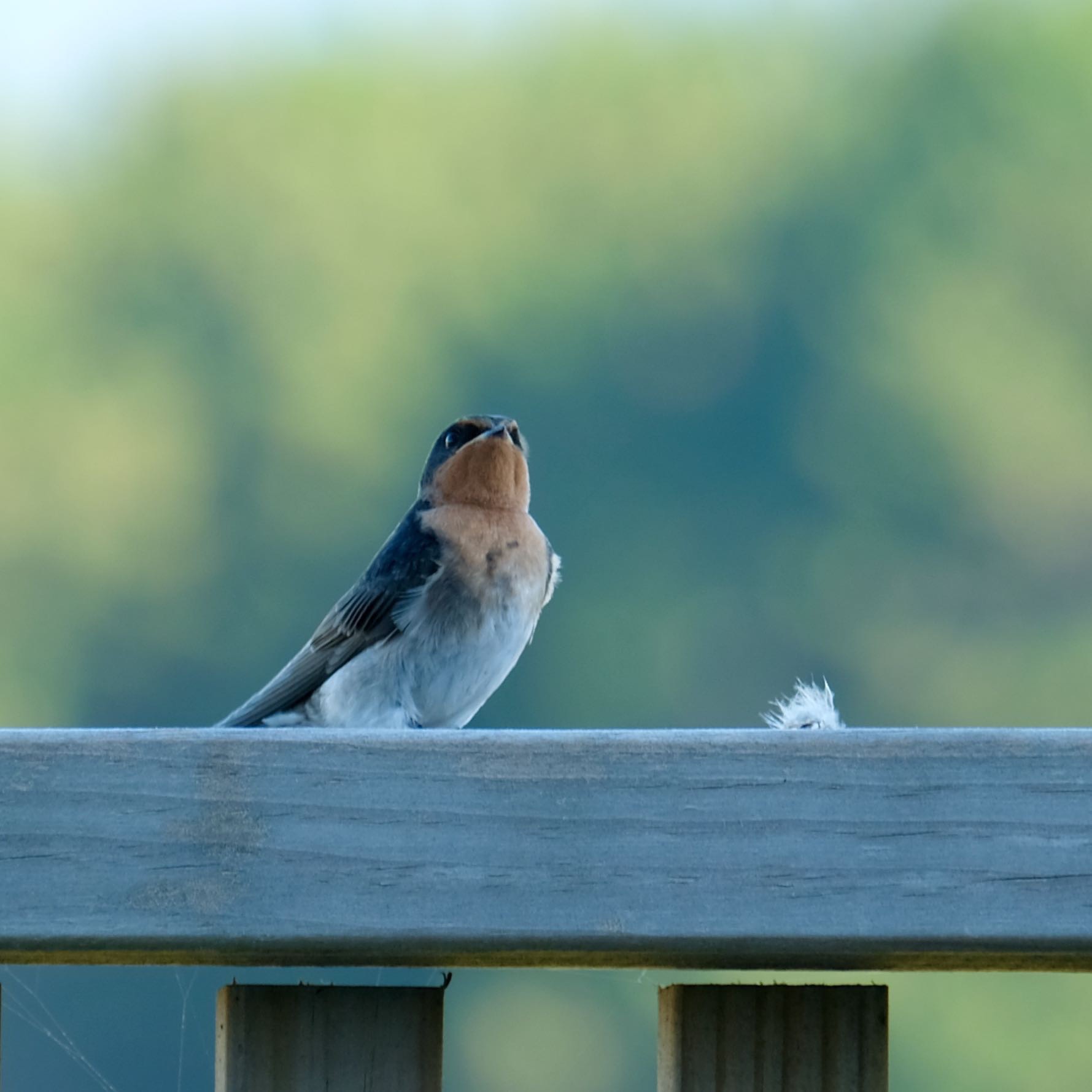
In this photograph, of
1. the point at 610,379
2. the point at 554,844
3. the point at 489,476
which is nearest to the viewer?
the point at 554,844

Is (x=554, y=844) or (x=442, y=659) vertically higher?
(x=442, y=659)

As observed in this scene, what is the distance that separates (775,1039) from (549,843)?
25 cm

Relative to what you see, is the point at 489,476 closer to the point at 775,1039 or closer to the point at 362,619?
the point at 362,619

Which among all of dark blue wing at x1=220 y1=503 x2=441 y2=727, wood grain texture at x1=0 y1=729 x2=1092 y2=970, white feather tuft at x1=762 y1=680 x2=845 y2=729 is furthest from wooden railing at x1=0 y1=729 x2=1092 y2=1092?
dark blue wing at x1=220 y1=503 x2=441 y2=727

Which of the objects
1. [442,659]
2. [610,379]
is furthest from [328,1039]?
[610,379]

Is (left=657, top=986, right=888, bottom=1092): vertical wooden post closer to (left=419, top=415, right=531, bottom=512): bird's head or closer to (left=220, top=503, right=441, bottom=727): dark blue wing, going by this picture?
(left=220, top=503, right=441, bottom=727): dark blue wing

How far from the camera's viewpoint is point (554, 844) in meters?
1.30

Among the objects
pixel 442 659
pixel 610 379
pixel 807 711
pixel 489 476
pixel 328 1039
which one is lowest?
pixel 328 1039

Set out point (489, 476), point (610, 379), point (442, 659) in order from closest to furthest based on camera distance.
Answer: point (442, 659)
point (489, 476)
point (610, 379)

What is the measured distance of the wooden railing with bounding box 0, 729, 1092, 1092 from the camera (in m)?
1.29

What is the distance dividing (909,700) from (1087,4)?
10789 mm

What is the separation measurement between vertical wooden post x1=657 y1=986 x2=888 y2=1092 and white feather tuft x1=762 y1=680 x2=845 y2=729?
20 cm

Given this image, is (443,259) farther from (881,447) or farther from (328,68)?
(881,447)

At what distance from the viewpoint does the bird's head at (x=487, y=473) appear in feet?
10.9
